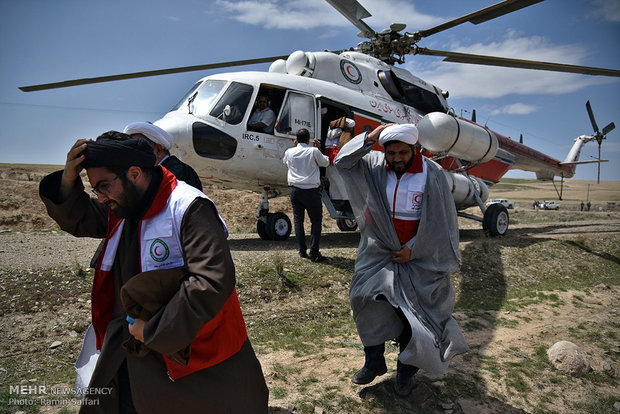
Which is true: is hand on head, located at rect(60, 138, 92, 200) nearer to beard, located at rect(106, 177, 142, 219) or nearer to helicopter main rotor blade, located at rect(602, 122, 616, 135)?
beard, located at rect(106, 177, 142, 219)

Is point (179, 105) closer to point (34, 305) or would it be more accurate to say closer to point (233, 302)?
point (34, 305)

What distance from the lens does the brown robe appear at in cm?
148

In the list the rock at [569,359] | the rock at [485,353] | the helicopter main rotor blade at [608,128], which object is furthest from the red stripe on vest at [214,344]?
the helicopter main rotor blade at [608,128]

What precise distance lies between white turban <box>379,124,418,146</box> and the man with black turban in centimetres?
175

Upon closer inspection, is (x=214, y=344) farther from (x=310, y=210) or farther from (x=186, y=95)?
(x=186, y=95)

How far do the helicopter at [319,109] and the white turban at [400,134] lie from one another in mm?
4087

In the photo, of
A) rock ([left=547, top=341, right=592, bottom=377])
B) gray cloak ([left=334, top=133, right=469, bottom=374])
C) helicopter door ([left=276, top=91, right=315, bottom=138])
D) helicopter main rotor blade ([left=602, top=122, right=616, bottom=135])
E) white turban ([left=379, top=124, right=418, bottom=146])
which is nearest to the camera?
gray cloak ([left=334, top=133, right=469, bottom=374])

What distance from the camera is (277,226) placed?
7762 millimetres

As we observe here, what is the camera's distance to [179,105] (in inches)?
285

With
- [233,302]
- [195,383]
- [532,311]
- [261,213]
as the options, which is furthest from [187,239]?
[261,213]

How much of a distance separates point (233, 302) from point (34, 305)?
3267 millimetres

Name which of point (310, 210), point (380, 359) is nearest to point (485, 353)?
point (380, 359)

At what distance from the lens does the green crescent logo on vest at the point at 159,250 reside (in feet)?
5.57

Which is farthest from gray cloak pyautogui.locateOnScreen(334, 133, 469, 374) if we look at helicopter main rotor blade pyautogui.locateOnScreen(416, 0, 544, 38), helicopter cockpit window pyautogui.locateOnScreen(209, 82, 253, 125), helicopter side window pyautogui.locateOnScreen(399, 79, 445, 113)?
helicopter side window pyautogui.locateOnScreen(399, 79, 445, 113)
